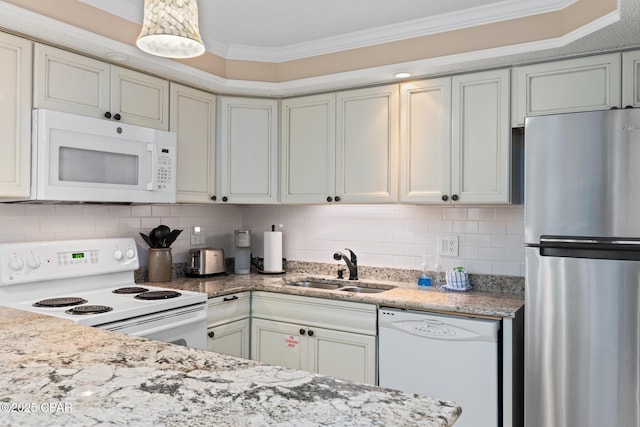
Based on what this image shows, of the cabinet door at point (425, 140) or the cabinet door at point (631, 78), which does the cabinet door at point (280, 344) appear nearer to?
the cabinet door at point (425, 140)

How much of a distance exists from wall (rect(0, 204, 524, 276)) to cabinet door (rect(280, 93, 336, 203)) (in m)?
0.35

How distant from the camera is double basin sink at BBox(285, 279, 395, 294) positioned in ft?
10.5

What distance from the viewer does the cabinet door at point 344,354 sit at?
9.18 feet

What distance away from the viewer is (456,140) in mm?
2828

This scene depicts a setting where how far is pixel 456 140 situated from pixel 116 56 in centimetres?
190

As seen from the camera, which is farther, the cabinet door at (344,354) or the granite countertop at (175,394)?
the cabinet door at (344,354)

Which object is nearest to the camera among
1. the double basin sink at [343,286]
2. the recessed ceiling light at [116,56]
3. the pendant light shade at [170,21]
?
the pendant light shade at [170,21]

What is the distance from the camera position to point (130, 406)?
1.00m

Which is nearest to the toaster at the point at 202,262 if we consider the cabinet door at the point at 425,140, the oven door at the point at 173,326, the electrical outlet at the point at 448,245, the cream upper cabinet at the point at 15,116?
the oven door at the point at 173,326

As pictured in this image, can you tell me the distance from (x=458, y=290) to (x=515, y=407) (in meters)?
0.72

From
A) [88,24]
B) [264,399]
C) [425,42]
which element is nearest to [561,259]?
[425,42]

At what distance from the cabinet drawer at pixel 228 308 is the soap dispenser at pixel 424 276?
3.64 feet

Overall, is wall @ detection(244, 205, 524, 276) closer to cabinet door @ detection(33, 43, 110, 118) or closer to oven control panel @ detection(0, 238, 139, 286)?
oven control panel @ detection(0, 238, 139, 286)

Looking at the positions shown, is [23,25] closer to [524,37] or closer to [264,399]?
[264,399]
